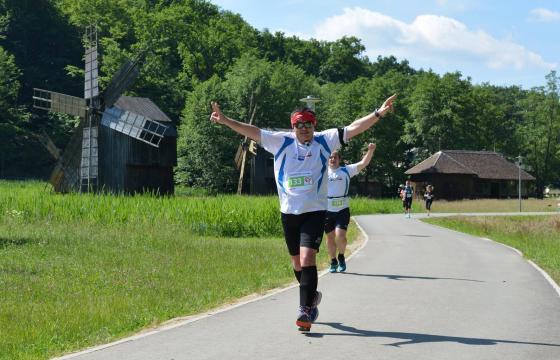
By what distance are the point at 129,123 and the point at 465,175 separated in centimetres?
4102

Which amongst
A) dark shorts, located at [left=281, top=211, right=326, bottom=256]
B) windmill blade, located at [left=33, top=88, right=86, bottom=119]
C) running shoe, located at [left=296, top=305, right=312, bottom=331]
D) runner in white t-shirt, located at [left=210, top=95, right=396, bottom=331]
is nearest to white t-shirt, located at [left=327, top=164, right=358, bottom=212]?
runner in white t-shirt, located at [left=210, top=95, right=396, bottom=331]

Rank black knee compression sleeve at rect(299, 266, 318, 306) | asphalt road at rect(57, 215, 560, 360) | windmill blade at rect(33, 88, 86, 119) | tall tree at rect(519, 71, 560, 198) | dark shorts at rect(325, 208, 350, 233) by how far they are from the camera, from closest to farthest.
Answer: asphalt road at rect(57, 215, 560, 360)
black knee compression sleeve at rect(299, 266, 318, 306)
dark shorts at rect(325, 208, 350, 233)
windmill blade at rect(33, 88, 86, 119)
tall tree at rect(519, 71, 560, 198)

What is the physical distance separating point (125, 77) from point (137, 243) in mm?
26820

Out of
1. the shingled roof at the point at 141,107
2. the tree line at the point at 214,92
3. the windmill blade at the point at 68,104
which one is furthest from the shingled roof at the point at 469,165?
the windmill blade at the point at 68,104

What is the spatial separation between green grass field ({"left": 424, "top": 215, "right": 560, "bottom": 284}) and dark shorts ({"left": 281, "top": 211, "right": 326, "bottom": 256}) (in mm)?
6095

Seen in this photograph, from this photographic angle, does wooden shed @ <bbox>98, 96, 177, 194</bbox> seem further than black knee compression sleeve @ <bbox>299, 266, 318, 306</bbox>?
Yes

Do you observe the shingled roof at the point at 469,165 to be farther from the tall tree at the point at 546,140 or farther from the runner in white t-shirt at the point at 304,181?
the runner in white t-shirt at the point at 304,181

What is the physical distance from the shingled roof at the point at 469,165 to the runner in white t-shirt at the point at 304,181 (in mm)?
65823

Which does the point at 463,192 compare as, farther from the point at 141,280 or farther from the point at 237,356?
the point at 237,356

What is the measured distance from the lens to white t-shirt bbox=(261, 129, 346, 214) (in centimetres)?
761

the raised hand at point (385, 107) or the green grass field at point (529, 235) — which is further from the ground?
the raised hand at point (385, 107)

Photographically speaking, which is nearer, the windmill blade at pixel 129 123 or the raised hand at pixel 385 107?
the raised hand at pixel 385 107

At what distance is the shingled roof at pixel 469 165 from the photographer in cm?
7281

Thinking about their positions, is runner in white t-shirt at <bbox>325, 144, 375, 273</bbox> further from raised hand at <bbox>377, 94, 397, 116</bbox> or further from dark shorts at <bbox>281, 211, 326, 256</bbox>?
dark shorts at <bbox>281, 211, 326, 256</bbox>
